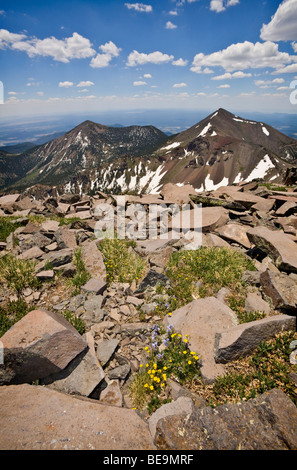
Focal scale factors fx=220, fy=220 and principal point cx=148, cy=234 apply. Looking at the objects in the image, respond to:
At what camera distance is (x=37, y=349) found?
4.73 m

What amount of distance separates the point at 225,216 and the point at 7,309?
10427mm

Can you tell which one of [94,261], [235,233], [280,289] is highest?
[235,233]

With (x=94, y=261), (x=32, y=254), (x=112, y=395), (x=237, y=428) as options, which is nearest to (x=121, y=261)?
(x=94, y=261)

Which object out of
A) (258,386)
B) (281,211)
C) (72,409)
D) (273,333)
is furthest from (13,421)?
(281,211)

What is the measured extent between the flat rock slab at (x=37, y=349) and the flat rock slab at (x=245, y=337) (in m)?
3.23

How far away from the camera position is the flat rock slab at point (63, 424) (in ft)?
11.1

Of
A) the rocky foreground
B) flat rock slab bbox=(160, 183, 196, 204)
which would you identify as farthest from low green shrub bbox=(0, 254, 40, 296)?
flat rock slab bbox=(160, 183, 196, 204)

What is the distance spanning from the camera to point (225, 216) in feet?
38.9

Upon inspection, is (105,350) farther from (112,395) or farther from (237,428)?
(237,428)

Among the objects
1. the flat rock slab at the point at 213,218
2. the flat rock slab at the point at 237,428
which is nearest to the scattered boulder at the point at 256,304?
the flat rock slab at the point at 237,428

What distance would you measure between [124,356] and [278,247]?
6.08 metres

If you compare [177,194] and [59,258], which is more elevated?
[177,194]
